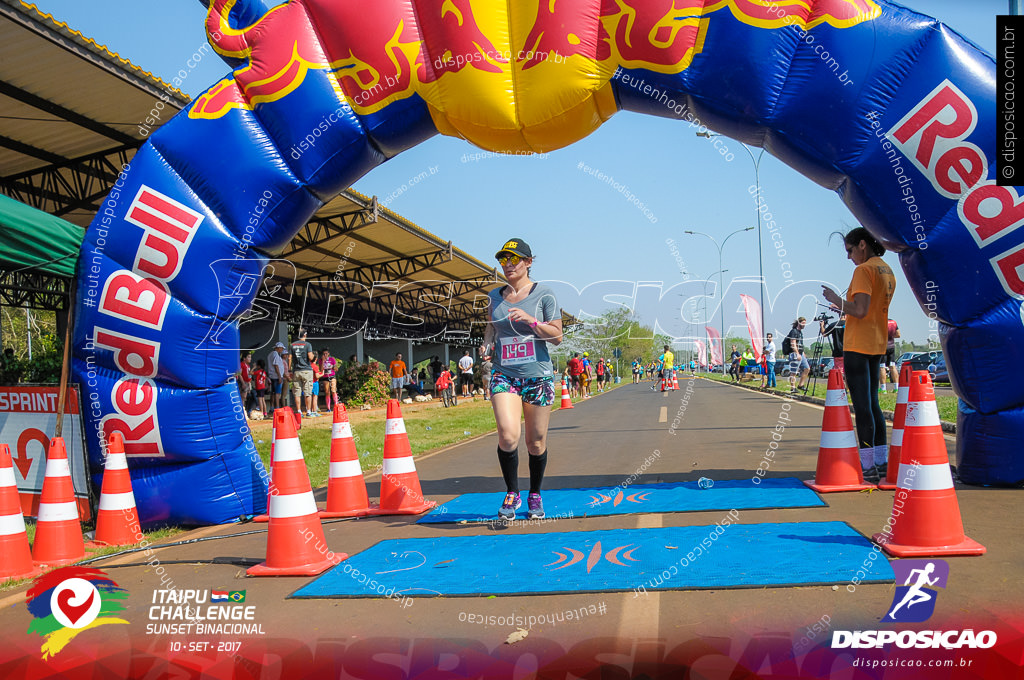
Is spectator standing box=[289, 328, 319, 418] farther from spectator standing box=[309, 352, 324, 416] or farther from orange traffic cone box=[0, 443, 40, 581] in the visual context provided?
orange traffic cone box=[0, 443, 40, 581]

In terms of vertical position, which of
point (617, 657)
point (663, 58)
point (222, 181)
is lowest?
point (617, 657)

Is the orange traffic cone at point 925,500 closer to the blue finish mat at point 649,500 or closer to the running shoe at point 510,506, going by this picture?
the blue finish mat at point 649,500

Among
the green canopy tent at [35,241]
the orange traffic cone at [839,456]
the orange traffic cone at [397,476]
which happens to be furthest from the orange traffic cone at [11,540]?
the orange traffic cone at [839,456]

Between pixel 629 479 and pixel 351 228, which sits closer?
pixel 629 479

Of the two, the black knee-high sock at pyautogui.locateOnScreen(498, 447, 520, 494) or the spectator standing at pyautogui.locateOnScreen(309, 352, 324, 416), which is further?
the spectator standing at pyautogui.locateOnScreen(309, 352, 324, 416)

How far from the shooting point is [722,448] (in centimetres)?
877

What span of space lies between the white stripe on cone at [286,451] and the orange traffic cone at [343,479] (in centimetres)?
127

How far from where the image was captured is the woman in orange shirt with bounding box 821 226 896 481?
5.79 m

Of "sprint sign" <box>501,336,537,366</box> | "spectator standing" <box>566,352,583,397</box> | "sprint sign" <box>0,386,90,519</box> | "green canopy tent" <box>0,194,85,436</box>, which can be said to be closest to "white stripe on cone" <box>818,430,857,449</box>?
"sprint sign" <box>501,336,537,366</box>

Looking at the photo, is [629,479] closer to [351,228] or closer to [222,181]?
[222,181]

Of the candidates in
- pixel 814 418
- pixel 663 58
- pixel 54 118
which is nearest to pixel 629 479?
pixel 663 58

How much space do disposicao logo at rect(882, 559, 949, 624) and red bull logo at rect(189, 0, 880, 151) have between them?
3.82 meters

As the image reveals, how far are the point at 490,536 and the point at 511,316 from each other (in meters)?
1.53

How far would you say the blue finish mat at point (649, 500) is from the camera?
520cm
